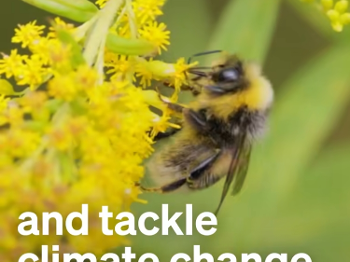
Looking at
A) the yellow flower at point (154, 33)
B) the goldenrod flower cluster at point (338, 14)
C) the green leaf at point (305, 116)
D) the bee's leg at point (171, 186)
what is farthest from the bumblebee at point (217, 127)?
the green leaf at point (305, 116)

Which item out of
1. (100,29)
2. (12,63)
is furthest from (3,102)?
(100,29)

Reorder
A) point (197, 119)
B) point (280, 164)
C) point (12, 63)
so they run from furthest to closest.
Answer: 1. point (280, 164)
2. point (197, 119)
3. point (12, 63)

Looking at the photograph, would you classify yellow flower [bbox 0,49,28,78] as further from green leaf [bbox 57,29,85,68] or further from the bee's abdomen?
the bee's abdomen

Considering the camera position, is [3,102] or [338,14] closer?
[3,102]

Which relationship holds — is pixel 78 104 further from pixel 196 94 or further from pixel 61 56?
pixel 196 94

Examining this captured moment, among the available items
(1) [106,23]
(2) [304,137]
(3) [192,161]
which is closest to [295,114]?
(2) [304,137]

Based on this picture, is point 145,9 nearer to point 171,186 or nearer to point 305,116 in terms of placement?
point 171,186

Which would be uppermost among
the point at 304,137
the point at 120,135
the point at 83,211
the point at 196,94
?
the point at 304,137
